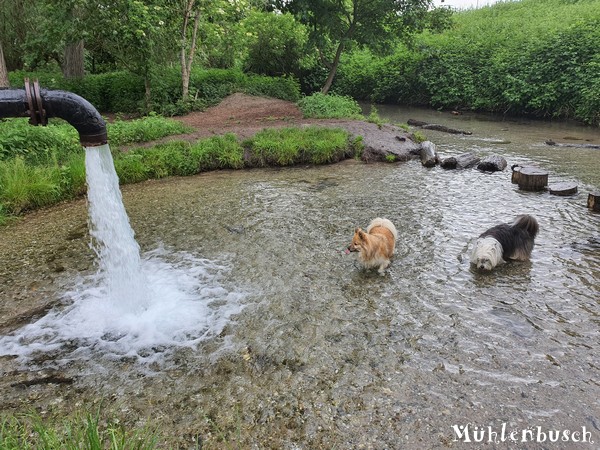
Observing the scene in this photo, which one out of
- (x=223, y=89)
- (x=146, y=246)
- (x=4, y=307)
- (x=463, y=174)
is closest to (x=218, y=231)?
(x=146, y=246)

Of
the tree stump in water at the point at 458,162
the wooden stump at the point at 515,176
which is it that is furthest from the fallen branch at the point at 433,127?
the wooden stump at the point at 515,176

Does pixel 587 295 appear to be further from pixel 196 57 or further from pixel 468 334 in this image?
pixel 196 57

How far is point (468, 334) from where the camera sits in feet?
14.8

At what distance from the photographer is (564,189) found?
891cm

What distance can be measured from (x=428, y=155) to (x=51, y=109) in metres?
10.3

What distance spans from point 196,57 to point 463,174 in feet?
43.6

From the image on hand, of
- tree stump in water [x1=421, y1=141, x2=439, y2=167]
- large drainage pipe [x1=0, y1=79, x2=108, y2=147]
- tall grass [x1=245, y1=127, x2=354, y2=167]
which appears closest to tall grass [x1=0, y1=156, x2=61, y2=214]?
tall grass [x1=245, y1=127, x2=354, y2=167]

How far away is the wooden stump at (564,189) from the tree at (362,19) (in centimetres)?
1160

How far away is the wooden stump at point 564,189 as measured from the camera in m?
8.91

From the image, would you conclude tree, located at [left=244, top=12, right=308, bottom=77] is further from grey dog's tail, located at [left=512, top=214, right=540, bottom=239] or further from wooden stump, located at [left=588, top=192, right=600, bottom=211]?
grey dog's tail, located at [left=512, top=214, right=540, bottom=239]

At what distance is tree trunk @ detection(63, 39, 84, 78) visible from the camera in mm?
17703

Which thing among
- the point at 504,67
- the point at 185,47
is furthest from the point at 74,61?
the point at 504,67

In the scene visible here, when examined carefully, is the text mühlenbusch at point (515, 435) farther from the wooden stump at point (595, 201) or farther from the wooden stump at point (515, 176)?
the wooden stump at point (515, 176)

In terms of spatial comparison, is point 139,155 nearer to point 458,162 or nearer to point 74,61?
point 458,162
